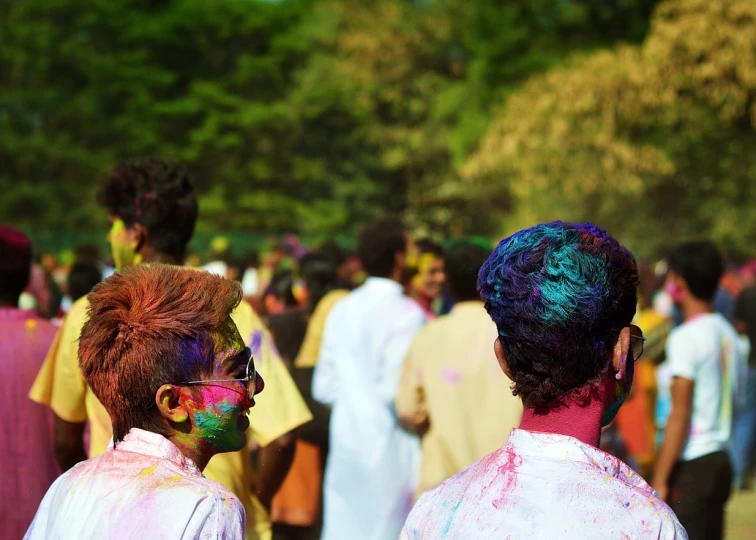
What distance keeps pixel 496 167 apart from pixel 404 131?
68.6 feet

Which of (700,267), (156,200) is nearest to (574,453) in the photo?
(156,200)

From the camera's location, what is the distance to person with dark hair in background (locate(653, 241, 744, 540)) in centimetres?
485

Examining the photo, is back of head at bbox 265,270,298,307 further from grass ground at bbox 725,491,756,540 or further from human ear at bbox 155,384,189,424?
human ear at bbox 155,384,189,424

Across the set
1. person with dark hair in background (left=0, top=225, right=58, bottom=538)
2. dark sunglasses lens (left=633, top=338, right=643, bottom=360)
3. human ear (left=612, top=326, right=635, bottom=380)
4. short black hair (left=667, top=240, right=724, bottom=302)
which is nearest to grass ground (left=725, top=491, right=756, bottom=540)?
short black hair (left=667, top=240, right=724, bottom=302)

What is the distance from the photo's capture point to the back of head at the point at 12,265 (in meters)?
3.95

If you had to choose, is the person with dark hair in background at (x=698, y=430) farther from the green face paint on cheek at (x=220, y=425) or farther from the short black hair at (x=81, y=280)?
the short black hair at (x=81, y=280)

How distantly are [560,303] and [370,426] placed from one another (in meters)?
3.46

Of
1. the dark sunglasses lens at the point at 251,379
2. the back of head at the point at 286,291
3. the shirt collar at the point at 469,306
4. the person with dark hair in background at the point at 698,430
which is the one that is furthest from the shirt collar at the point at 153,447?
the back of head at the point at 286,291

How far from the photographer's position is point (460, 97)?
34.5 metres

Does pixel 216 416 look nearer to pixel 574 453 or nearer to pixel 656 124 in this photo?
pixel 574 453

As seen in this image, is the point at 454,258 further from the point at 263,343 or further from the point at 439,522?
the point at 439,522

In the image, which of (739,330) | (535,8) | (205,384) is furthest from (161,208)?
(535,8)

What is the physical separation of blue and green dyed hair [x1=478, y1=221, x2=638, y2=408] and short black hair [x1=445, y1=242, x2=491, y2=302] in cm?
279

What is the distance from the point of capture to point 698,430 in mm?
4918
